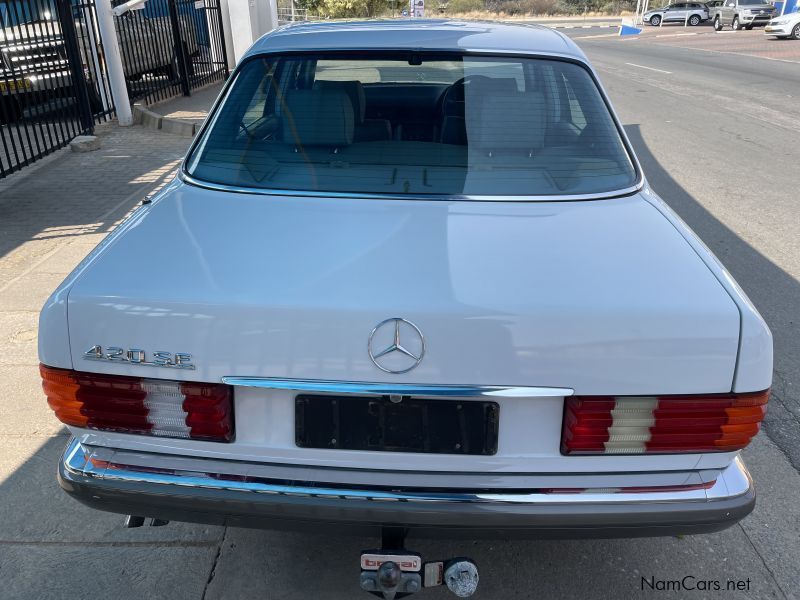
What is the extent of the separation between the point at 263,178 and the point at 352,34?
0.82 m

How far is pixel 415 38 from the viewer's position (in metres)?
2.88

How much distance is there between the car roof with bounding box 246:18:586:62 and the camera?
2.84m

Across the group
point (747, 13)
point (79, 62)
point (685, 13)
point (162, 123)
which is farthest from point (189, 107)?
point (685, 13)

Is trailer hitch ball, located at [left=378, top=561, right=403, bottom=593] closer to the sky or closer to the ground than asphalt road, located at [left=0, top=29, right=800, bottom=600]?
closer to the sky

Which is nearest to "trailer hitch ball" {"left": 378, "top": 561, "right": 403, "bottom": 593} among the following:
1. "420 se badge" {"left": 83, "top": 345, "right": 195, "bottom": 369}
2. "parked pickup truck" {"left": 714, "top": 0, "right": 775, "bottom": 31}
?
"420 se badge" {"left": 83, "top": 345, "right": 195, "bottom": 369}

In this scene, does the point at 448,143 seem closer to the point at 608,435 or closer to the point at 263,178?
the point at 263,178

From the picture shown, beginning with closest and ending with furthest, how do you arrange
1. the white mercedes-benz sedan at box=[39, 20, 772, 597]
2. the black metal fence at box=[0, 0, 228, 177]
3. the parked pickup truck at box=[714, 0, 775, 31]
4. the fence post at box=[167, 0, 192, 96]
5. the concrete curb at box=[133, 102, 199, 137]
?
the white mercedes-benz sedan at box=[39, 20, 772, 597]
the black metal fence at box=[0, 0, 228, 177]
the concrete curb at box=[133, 102, 199, 137]
the fence post at box=[167, 0, 192, 96]
the parked pickup truck at box=[714, 0, 775, 31]

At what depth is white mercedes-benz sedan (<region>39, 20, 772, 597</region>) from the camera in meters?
1.75

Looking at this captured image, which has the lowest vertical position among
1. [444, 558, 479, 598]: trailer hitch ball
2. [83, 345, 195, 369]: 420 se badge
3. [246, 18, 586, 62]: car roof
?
[444, 558, 479, 598]: trailer hitch ball

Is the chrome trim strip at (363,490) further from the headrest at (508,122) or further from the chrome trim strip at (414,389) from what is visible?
the headrest at (508,122)

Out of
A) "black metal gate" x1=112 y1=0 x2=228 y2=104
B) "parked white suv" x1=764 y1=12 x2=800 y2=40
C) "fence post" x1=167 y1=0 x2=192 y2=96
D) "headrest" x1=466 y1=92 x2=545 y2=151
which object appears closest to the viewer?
"headrest" x1=466 y1=92 x2=545 y2=151

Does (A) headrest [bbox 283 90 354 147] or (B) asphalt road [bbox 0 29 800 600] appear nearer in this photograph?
(B) asphalt road [bbox 0 29 800 600]

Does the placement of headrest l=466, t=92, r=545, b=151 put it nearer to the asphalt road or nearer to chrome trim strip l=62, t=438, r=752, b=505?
chrome trim strip l=62, t=438, r=752, b=505

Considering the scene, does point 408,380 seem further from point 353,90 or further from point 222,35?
point 222,35
